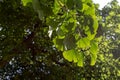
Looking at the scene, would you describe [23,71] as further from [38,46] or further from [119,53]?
[119,53]

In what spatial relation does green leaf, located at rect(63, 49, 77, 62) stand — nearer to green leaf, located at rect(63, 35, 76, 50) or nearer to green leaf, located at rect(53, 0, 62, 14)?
green leaf, located at rect(63, 35, 76, 50)

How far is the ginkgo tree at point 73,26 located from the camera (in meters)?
1.41

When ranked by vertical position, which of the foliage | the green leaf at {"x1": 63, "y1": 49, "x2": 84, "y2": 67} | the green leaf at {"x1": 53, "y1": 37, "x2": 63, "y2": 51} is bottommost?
the foliage

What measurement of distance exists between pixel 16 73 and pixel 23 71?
1.32ft

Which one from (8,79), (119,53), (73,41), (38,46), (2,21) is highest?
(73,41)

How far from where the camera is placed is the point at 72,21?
1.47 m

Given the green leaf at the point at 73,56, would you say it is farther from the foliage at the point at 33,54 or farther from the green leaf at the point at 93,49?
the foliage at the point at 33,54

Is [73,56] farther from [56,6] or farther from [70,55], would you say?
[56,6]

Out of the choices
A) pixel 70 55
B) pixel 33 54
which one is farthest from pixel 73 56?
pixel 33 54

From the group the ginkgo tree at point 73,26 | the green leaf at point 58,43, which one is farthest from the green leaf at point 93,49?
the green leaf at point 58,43

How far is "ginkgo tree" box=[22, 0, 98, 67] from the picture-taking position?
141 centimetres

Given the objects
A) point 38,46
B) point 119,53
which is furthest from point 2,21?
point 119,53

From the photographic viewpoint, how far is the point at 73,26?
1.44 meters

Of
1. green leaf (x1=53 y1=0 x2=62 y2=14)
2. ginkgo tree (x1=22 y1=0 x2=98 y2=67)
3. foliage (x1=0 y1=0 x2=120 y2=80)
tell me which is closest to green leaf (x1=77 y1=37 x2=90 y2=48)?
ginkgo tree (x1=22 y1=0 x2=98 y2=67)
